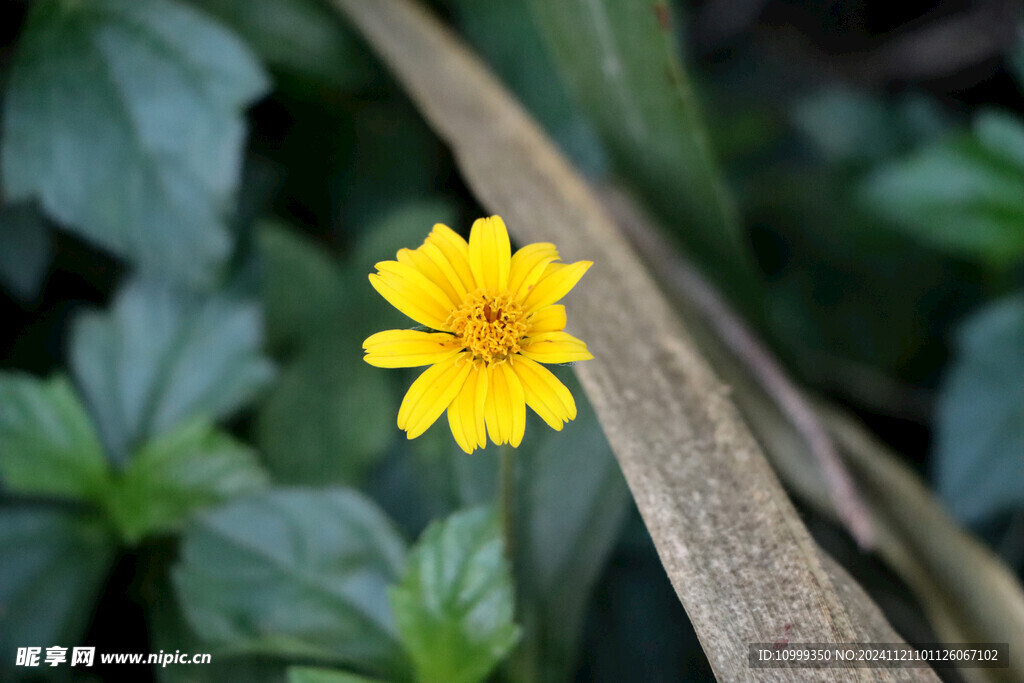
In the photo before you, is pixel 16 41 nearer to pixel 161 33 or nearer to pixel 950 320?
pixel 161 33

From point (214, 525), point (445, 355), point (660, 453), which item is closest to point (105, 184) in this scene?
point (214, 525)

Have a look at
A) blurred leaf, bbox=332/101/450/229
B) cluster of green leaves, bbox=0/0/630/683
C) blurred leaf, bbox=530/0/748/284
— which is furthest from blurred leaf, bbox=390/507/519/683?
blurred leaf, bbox=332/101/450/229

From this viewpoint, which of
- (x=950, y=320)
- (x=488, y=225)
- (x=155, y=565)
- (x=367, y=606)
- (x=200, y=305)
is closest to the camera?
(x=488, y=225)

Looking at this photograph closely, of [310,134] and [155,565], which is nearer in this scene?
[155,565]

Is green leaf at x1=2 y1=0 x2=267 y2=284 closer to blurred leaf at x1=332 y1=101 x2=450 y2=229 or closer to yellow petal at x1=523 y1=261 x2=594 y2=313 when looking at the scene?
blurred leaf at x1=332 y1=101 x2=450 y2=229

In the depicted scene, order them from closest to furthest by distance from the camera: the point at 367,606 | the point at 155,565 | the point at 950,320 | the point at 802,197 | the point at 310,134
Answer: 1. the point at 367,606
2. the point at 155,565
3. the point at 310,134
4. the point at 950,320
5. the point at 802,197
